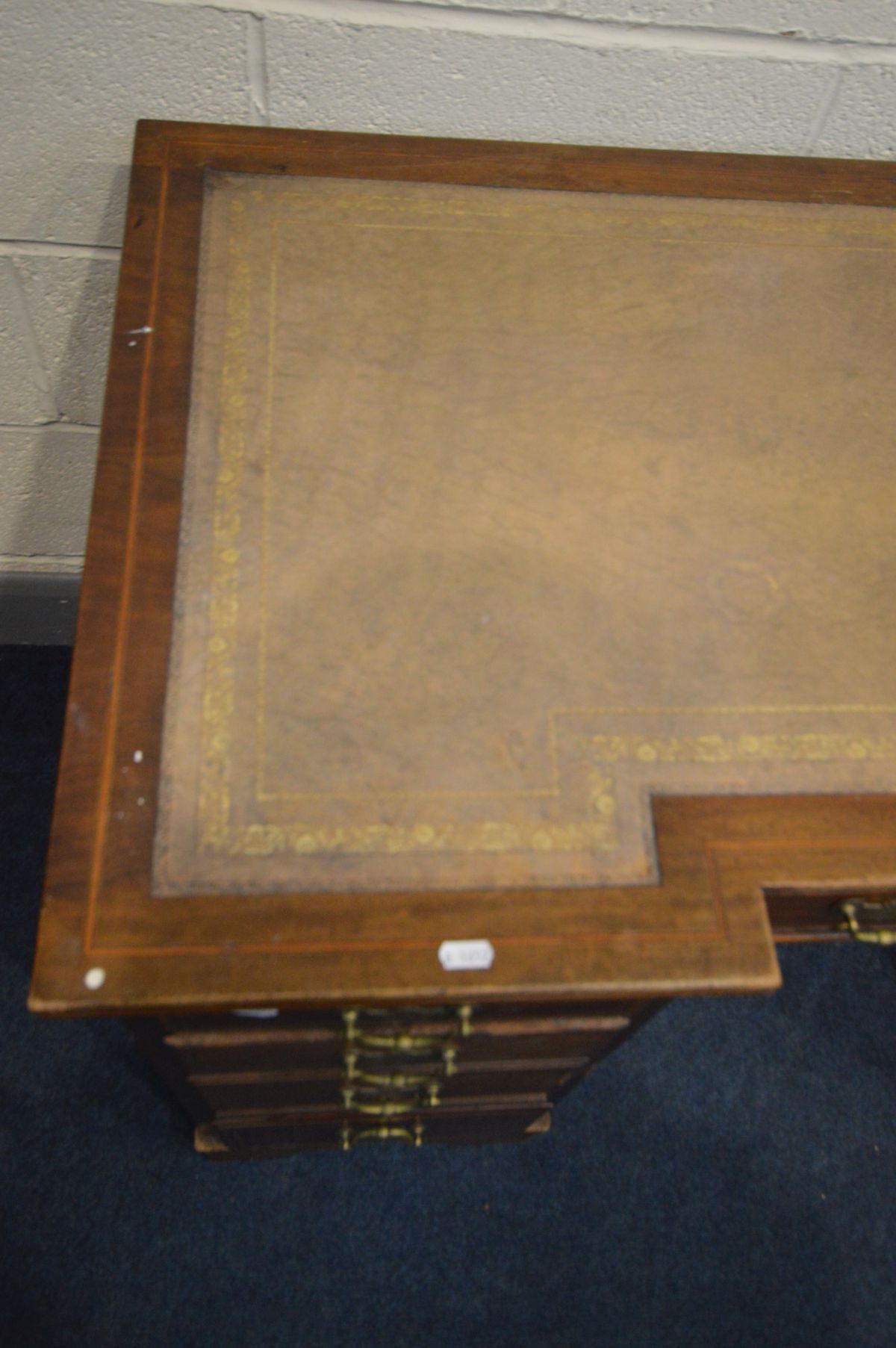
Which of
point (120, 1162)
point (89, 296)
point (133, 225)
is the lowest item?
point (120, 1162)

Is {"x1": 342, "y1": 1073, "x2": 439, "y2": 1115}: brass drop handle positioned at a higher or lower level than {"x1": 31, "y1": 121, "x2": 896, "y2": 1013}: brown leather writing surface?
lower

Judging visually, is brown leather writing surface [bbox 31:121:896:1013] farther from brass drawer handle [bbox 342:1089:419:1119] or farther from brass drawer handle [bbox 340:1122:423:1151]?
brass drawer handle [bbox 340:1122:423:1151]

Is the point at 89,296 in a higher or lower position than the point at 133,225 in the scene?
higher

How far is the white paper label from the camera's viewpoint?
719 millimetres

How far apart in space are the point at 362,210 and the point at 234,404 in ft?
1.06

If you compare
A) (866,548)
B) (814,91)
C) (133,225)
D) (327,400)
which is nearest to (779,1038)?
(866,548)

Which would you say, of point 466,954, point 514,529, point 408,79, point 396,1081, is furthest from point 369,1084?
point 408,79

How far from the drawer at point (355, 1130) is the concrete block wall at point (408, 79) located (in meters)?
1.21

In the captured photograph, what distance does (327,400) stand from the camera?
37.8 inches

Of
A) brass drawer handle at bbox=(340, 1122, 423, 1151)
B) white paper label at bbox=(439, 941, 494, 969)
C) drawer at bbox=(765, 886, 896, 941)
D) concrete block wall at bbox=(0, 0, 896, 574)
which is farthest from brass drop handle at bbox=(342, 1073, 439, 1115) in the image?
concrete block wall at bbox=(0, 0, 896, 574)

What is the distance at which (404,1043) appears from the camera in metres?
0.87

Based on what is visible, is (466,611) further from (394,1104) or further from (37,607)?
(37,607)

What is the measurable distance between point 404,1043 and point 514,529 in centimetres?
52

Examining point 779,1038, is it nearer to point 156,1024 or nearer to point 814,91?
point 156,1024
